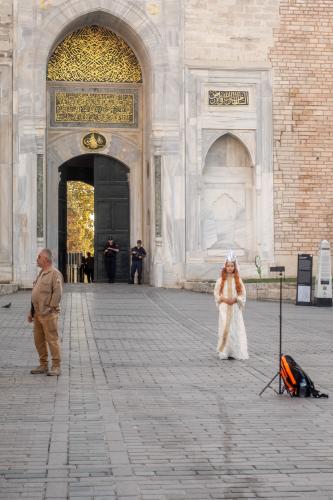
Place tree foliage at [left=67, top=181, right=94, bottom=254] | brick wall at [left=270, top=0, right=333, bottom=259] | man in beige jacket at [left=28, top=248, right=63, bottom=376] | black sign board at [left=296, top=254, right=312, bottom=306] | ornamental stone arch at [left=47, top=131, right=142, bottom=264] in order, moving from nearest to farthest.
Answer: man in beige jacket at [left=28, top=248, right=63, bottom=376]
black sign board at [left=296, top=254, right=312, bottom=306]
brick wall at [left=270, top=0, right=333, bottom=259]
ornamental stone arch at [left=47, top=131, right=142, bottom=264]
tree foliage at [left=67, top=181, right=94, bottom=254]

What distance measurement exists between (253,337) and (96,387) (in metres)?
4.67

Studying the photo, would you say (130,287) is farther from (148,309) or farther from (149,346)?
(149,346)

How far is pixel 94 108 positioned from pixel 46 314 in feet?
48.1

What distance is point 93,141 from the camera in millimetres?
22984

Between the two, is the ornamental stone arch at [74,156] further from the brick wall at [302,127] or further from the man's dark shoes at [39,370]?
the man's dark shoes at [39,370]

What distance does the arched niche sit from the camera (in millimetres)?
22547

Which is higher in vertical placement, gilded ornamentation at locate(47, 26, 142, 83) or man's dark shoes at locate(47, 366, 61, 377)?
gilded ornamentation at locate(47, 26, 142, 83)

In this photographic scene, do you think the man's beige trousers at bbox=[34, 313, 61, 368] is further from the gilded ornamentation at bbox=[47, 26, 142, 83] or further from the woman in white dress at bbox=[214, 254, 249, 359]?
the gilded ornamentation at bbox=[47, 26, 142, 83]

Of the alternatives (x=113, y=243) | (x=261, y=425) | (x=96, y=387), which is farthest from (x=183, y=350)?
(x=113, y=243)

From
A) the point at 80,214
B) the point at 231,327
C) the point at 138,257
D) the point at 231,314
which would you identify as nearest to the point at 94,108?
the point at 138,257

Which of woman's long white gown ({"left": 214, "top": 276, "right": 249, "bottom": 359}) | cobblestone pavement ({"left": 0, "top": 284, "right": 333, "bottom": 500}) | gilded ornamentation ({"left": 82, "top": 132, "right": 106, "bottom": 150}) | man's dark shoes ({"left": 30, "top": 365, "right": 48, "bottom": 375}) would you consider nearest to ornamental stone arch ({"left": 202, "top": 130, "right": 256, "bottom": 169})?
gilded ornamentation ({"left": 82, "top": 132, "right": 106, "bottom": 150})

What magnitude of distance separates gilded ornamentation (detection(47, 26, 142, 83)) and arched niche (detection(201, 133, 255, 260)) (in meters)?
2.92

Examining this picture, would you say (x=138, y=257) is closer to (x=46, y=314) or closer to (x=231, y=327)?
(x=231, y=327)

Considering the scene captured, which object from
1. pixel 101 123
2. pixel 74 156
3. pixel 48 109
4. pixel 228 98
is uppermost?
pixel 228 98
